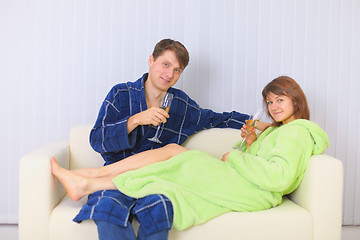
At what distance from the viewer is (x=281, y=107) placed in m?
1.98

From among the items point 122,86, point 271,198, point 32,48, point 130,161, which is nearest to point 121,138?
point 130,161

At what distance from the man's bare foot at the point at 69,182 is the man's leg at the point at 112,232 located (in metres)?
0.27

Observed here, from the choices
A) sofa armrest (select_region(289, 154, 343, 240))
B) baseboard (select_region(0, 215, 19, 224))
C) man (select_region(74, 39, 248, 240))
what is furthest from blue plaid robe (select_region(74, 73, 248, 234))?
baseboard (select_region(0, 215, 19, 224))

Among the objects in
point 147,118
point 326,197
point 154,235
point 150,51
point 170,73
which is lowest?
point 154,235

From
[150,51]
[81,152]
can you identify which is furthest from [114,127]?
[150,51]

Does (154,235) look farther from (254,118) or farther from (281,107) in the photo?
(281,107)

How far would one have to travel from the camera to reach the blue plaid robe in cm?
157

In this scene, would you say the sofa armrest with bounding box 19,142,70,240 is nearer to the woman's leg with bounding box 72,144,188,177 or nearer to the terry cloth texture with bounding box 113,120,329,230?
the woman's leg with bounding box 72,144,188,177

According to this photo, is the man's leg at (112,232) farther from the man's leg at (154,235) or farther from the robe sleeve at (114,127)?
the robe sleeve at (114,127)

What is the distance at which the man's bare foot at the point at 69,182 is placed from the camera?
5.79 ft

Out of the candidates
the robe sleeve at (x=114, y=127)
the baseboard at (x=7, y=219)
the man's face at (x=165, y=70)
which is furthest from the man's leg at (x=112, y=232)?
the baseboard at (x=7, y=219)

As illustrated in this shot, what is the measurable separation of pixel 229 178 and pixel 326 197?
0.43 m

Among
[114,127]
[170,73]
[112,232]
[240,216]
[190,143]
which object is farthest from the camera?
[190,143]

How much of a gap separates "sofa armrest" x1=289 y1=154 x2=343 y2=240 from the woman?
93mm
